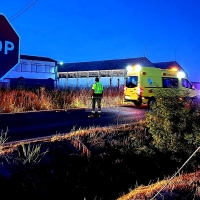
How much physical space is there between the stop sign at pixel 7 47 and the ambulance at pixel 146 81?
1626 cm

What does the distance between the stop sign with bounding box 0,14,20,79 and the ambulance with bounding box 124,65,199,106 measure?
16.3 meters

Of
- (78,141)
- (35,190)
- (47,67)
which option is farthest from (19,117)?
(47,67)

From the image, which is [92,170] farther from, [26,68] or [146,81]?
[26,68]

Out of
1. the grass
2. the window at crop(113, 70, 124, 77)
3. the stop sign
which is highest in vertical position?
the window at crop(113, 70, 124, 77)

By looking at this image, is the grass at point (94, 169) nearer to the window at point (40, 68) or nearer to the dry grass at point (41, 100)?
the dry grass at point (41, 100)

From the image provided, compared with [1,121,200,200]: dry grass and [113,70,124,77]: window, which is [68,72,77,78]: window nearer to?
[113,70,124,77]: window

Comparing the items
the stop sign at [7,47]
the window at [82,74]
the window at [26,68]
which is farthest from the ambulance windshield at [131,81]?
the window at [82,74]

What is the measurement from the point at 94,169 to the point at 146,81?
12.8 metres

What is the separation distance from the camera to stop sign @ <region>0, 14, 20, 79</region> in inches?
120

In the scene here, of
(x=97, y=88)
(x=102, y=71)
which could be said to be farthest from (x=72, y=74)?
(x=97, y=88)

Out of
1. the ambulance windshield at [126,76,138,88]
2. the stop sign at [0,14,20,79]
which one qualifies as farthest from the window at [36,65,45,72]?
the stop sign at [0,14,20,79]

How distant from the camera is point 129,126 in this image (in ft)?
33.9

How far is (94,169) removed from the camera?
289 inches

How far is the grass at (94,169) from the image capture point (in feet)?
18.3
